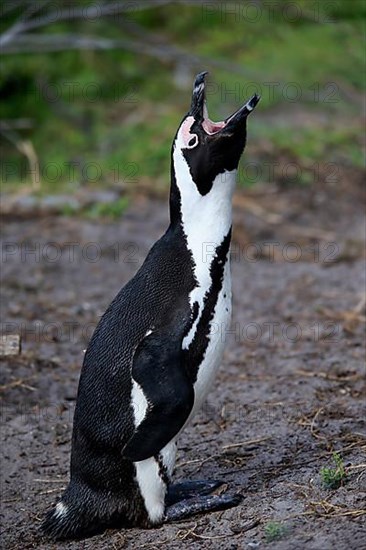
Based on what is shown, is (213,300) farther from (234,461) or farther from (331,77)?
(331,77)

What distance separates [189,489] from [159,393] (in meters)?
0.53

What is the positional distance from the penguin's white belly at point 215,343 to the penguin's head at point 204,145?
32cm

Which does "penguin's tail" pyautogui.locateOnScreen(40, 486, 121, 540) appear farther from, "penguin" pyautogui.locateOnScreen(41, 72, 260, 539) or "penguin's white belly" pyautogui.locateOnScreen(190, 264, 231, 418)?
"penguin's white belly" pyautogui.locateOnScreen(190, 264, 231, 418)

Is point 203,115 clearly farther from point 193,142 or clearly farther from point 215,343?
point 215,343

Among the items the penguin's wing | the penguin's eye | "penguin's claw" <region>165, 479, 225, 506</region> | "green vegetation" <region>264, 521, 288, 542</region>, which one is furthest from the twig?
the penguin's eye

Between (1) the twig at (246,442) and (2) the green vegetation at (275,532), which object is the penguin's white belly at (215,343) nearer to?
(2) the green vegetation at (275,532)

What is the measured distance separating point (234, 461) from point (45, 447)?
0.97m

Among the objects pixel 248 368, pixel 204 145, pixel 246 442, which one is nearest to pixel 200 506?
pixel 246 442

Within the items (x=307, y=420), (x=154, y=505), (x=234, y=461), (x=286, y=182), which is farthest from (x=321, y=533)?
(x=286, y=182)

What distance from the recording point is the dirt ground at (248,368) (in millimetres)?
3414

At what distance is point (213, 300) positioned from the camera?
3.52 meters

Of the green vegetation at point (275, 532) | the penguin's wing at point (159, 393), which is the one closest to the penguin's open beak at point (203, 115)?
the penguin's wing at point (159, 393)

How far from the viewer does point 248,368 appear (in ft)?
18.0

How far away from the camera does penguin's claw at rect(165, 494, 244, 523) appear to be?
11.5ft
